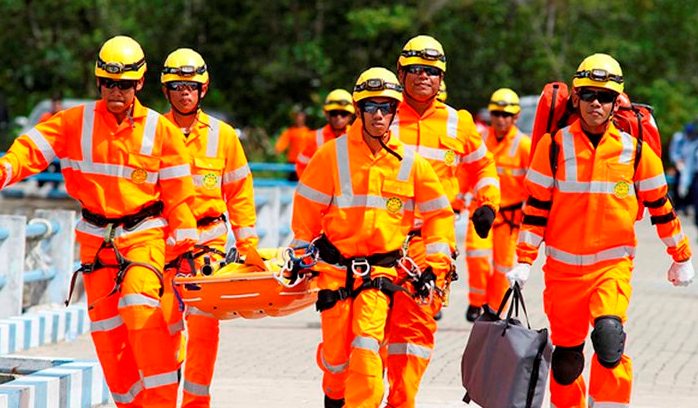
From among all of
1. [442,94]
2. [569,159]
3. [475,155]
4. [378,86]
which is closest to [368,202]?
[378,86]

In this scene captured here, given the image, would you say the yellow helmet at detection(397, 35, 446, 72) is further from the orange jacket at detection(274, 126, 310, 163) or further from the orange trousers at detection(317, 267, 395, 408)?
the orange jacket at detection(274, 126, 310, 163)

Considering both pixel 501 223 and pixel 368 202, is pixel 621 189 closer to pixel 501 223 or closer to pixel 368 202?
pixel 368 202

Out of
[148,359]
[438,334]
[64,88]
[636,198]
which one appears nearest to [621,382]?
[636,198]

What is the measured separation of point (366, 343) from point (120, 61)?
1877 millimetres

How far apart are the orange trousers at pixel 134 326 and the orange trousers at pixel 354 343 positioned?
2.62 ft

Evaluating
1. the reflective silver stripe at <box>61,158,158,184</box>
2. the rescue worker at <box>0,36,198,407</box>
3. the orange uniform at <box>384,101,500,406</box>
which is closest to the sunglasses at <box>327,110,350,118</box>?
the orange uniform at <box>384,101,500,406</box>

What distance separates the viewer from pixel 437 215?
977 cm

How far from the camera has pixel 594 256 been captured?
9.77 meters

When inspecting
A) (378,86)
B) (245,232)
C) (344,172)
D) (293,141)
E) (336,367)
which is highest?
(378,86)

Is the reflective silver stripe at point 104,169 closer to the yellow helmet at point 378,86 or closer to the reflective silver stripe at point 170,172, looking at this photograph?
the reflective silver stripe at point 170,172

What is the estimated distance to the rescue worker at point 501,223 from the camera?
15.6 m

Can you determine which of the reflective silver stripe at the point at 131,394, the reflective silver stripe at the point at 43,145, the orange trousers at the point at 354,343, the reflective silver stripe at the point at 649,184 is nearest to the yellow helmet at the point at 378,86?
the orange trousers at the point at 354,343

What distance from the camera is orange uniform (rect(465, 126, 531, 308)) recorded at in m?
15.6

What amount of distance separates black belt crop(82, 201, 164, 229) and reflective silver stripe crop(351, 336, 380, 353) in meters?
1.23
